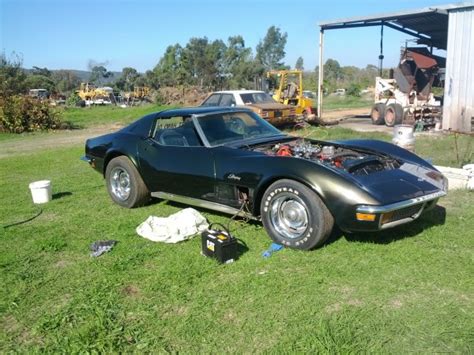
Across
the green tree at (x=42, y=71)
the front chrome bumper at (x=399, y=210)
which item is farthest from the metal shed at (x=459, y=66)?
the green tree at (x=42, y=71)

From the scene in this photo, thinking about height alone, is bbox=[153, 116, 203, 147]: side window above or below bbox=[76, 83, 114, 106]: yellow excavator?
below

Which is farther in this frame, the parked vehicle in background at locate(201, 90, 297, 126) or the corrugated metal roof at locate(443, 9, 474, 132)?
the parked vehicle in background at locate(201, 90, 297, 126)

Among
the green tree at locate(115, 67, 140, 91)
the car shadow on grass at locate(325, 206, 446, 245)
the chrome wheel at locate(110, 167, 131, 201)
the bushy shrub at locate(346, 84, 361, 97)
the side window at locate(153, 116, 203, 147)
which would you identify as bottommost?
the car shadow on grass at locate(325, 206, 446, 245)

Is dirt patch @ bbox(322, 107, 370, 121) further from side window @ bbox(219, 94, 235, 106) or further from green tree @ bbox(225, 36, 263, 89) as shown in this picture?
green tree @ bbox(225, 36, 263, 89)

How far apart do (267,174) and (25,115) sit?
17648mm

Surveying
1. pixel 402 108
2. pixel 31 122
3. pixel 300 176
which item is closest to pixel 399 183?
pixel 300 176

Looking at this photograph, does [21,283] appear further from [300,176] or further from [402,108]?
[402,108]

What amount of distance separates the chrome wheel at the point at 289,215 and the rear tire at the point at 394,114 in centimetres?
1346

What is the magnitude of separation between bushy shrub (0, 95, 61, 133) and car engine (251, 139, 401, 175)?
16632mm

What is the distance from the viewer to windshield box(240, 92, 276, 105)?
50.8 feet

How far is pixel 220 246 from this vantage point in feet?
13.9

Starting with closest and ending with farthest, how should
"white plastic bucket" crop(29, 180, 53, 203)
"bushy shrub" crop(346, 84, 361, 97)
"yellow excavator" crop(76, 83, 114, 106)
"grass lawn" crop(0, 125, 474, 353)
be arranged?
"grass lawn" crop(0, 125, 474, 353)
"white plastic bucket" crop(29, 180, 53, 203)
"bushy shrub" crop(346, 84, 361, 97)
"yellow excavator" crop(76, 83, 114, 106)

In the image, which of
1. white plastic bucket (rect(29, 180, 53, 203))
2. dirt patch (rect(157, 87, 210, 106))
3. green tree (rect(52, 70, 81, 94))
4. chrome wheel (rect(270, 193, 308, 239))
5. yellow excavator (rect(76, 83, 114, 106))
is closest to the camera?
chrome wheel (rect(270, 193, 308, 239))

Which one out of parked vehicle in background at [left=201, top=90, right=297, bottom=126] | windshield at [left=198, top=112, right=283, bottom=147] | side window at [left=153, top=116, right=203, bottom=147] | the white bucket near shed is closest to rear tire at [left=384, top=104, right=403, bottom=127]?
parked vehicle in background at [left=201, top=90, right=297, bottom=126]
